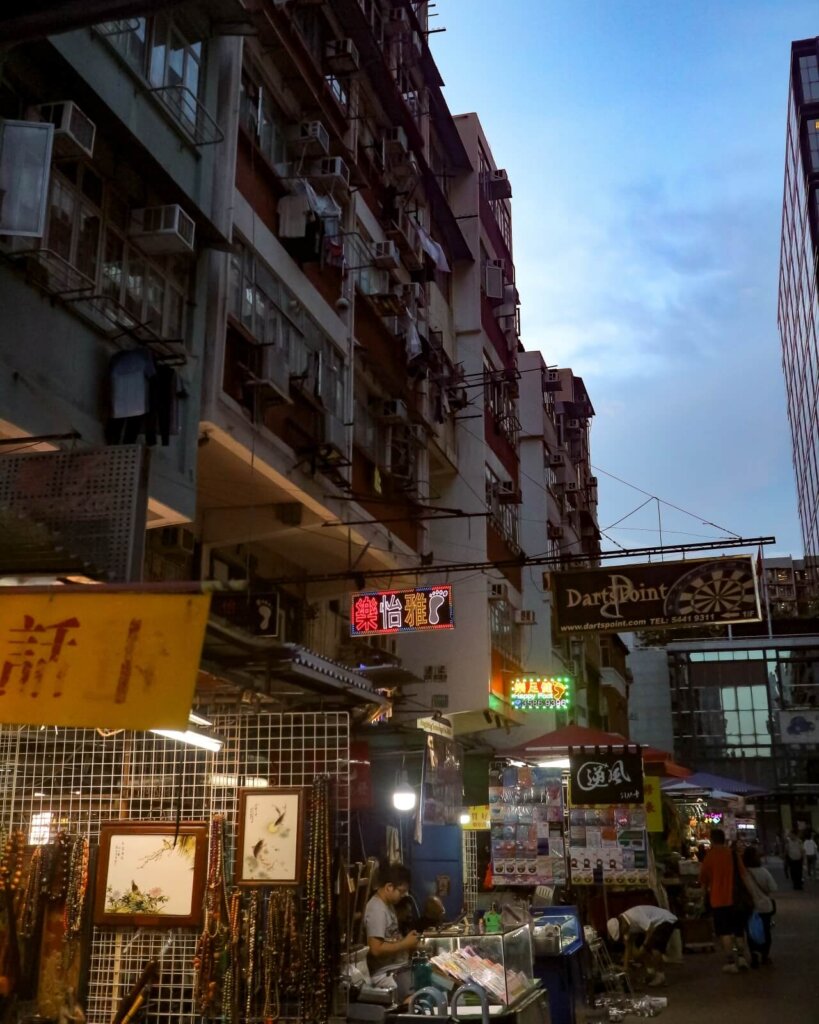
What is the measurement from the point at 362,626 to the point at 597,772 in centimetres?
470

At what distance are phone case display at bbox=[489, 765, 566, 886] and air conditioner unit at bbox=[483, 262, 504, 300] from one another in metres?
16.5

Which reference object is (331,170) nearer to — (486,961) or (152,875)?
(152,875)

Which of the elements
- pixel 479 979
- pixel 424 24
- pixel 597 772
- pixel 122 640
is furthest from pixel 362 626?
pixel 424 24

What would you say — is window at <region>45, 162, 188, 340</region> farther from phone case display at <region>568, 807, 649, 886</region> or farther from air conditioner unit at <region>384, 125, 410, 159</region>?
air conditioner unit at <region>384, 125, 410, 159</region>

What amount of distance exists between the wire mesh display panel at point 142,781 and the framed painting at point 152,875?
0.16m

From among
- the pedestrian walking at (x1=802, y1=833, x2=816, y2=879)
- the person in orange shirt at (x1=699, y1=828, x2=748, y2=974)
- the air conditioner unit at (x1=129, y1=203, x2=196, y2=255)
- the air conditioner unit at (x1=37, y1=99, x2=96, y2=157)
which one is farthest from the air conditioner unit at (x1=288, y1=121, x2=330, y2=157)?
the pedestrian walking at (x1=802, y1=833, x2=816, y2=879)

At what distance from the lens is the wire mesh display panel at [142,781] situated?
24.0 feet

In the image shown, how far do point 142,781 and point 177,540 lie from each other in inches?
221

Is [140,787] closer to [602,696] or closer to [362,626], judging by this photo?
[362,626]

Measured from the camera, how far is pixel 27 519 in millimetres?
5594

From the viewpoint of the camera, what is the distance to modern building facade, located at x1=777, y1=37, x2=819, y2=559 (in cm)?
4466

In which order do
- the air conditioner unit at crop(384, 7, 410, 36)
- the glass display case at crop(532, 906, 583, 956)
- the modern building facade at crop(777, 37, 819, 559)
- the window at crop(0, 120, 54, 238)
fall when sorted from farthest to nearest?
1. the modern building facade at crop(777, 37, 819, 559)
2. the air conditioner unit at crop(384, 7, 410, 36)
3. the glass display case at crop(532, 906, 583, 956)
4. the window at crop(0, 120, 54, 238)

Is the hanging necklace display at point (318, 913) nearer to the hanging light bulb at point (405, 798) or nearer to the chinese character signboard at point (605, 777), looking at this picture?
the hanging light bulb at point (405, 798)

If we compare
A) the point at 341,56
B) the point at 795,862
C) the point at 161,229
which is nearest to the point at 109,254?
the point at 161,229
